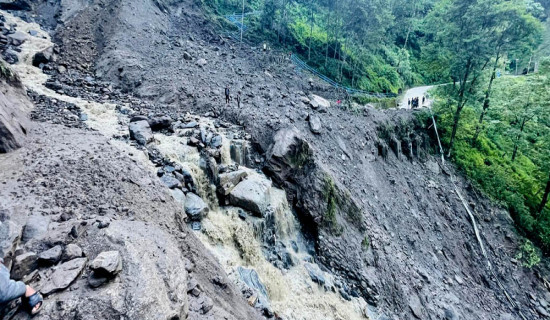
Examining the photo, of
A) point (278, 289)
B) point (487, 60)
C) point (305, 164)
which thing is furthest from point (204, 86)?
point (487, 60)

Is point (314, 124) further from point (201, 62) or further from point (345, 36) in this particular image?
point (345, 36)

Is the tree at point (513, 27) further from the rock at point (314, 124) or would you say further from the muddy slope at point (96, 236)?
the muddy slope at point (96, 236)

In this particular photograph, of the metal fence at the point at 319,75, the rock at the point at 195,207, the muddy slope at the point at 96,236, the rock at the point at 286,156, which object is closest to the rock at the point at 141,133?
the muddy slope at the point at 96,236

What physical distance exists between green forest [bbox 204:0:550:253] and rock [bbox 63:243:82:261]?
2470cm

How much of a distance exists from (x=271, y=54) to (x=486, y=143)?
23.4 m

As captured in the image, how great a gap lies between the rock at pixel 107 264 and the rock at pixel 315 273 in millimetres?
8555

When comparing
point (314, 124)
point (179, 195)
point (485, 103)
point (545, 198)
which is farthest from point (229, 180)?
point (485, 103)

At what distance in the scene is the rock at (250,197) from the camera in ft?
39.1

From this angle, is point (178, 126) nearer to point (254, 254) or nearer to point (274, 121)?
point (274, 121)

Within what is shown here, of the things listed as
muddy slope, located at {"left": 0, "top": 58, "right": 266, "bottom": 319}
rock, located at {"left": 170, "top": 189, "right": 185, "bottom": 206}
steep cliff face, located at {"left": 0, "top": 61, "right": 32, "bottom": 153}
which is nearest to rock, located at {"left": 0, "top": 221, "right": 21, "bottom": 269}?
muddy slope, located at {"left": 0, "top": 58, "right": 266, "bottom": 319}

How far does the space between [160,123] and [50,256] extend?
9.07 meters

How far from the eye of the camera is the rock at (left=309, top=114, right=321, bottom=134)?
18.0m

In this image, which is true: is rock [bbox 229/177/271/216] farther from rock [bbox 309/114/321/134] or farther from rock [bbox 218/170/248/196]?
rock [bbox 309/114/321/134]

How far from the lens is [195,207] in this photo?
1032cm
